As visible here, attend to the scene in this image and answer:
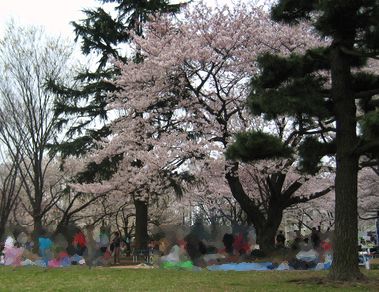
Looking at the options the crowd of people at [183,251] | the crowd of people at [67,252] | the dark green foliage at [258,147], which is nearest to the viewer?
the dark green foliage at [258,147]

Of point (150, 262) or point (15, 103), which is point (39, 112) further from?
point (150, 262)

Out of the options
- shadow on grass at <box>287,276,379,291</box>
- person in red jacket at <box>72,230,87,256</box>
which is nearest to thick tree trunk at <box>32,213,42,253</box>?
person in red jacket at <box>72,230,87,256</box>

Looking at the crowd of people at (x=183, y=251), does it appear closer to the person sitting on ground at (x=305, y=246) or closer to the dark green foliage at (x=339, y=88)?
the person sitting on ground at (x=305, y=246)

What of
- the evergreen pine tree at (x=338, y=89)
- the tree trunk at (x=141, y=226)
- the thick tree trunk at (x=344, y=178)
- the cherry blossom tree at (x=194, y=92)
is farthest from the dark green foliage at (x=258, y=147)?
the tree trunk at (x=141, y=226)

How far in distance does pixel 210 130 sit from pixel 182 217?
28.8 meters

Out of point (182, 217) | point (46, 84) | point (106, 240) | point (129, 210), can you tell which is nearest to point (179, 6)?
point (46, 84)

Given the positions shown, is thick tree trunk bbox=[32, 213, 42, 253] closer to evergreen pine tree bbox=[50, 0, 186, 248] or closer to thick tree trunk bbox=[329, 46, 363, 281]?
evergreen pine tree bbox=[50, 0, 186, 248]

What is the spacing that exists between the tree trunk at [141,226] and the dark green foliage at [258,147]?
13.5 m

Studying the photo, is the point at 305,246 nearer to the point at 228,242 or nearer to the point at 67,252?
the point at 228,242

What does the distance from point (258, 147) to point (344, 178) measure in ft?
6.10

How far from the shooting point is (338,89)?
10.3 m

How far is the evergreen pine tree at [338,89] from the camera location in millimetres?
9367

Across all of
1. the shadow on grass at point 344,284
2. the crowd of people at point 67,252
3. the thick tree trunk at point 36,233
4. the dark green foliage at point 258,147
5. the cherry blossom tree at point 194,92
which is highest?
the cherry blossom tree at point 194,92

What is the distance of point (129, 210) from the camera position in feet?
128
